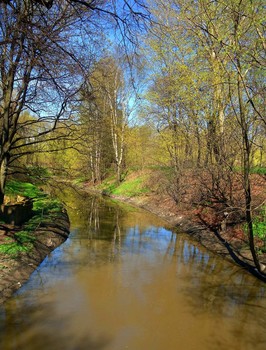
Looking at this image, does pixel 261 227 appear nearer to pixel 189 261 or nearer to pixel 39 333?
pixel 189 261

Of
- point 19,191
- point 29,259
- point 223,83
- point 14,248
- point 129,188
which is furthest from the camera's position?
point 129,188

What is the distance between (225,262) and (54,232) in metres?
6.62

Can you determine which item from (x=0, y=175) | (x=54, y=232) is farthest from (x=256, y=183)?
(x=0, y=175)

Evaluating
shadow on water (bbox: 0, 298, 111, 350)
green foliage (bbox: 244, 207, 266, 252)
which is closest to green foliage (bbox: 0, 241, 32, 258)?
shadow on water (bbox: 0, 298, 111, 350)

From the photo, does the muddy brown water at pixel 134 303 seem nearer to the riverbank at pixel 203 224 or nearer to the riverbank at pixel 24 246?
the riverbank at pixel 24 246

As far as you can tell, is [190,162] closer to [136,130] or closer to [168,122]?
[168,122]

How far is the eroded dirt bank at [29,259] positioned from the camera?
7457 millimetres

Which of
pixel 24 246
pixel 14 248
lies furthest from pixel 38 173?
pixel 24 246

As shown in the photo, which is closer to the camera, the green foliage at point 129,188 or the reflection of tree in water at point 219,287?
the reflection of tree in water at point 219,287

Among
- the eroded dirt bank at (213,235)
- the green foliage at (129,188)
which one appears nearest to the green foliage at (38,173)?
the eroded dirt bank at (213,235)

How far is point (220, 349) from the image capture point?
5535mm

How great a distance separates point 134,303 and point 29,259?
374 cm

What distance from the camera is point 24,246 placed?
30.7ft

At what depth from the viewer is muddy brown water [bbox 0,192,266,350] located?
18.8 feet
